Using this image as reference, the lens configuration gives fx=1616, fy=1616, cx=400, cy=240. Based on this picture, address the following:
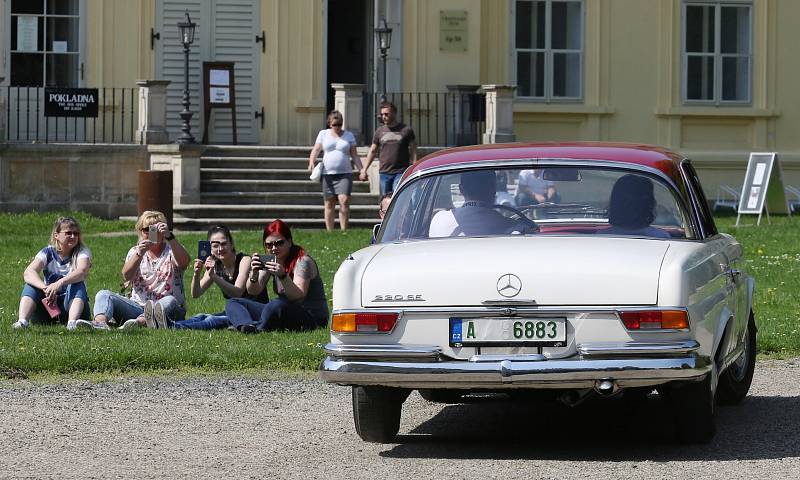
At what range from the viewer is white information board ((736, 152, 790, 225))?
23.0m

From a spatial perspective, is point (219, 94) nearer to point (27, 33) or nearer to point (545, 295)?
point (27, 33)

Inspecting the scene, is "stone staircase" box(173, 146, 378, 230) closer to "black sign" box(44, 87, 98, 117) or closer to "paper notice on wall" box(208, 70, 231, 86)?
"paper notice on wall" box(208, 70, 231, 86)

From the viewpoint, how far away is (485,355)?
7.23 meters

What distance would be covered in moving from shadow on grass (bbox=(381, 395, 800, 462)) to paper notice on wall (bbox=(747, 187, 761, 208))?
552 inches

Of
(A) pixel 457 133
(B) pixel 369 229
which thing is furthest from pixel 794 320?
(A) pixel 457 133

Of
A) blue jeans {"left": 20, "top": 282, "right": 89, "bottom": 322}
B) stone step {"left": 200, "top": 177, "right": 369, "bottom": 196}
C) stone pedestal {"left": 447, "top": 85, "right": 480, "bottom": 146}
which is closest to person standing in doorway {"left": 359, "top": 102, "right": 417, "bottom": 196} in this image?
stone step {"left": 200, "top": 177, "right": 369, "bottom": 196}

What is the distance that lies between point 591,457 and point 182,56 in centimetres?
1892

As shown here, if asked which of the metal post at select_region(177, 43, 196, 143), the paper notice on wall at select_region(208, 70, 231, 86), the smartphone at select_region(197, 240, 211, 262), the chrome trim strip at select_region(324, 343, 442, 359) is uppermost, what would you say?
the paper notice on wall at select_region(208, 70, 231, 86)

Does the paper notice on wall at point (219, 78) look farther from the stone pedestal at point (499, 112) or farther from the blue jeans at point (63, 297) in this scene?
the blue jeans at point (63, 297)

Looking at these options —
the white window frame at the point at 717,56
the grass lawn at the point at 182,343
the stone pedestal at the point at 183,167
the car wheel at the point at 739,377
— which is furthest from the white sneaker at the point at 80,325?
the white window frame at the point at 717,56

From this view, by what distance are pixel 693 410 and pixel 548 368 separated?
886 millimetres

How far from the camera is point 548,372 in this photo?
23.3ft

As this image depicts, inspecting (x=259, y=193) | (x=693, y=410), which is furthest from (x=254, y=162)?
(x=693, y=410)

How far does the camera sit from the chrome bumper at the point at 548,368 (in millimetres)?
7086
